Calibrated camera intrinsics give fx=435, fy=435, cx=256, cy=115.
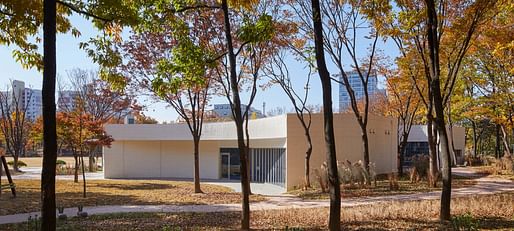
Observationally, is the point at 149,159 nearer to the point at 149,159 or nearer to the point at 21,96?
the point at 149,159

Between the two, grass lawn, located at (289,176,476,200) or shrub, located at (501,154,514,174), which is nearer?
grass lawn, located at (289,176,476,200)

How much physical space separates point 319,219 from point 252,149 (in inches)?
706

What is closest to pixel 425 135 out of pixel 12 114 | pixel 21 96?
pixel 21 96

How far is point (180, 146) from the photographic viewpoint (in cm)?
3122

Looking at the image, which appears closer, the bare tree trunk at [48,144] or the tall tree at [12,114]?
the bare tree trunk at [48,144]

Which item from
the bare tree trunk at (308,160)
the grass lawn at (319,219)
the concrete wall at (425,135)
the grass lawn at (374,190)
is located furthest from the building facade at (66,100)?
the concrete wall at (425,135)

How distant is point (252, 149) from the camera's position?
27484 millimetres

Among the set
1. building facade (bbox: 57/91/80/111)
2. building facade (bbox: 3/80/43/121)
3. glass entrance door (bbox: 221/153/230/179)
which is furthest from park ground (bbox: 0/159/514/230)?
building facade (bbox: 3/80/43/121)

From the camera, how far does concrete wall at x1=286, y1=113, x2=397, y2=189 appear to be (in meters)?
20.5

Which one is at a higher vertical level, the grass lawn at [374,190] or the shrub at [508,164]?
the shrub at [508,164]

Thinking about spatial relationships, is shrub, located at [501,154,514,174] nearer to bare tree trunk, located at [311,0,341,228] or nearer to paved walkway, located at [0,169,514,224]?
paved walkway, located at [0,169,514,224]

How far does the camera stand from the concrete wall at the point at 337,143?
806 inches

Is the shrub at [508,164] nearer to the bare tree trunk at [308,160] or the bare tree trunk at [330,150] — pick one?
the bare tree trunk at [308,160]

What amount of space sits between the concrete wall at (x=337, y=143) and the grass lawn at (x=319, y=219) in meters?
8.88
